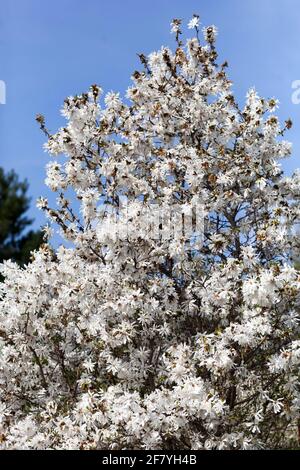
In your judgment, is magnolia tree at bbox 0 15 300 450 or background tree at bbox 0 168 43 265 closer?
magnolia tree at bbox 0 15 300 450

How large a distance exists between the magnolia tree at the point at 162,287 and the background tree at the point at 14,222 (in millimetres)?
19254

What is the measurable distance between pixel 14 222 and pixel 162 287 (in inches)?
926

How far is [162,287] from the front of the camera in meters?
8.20

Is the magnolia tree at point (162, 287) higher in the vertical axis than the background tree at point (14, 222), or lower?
lower

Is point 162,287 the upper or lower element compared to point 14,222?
lower

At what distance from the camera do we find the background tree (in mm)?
29033

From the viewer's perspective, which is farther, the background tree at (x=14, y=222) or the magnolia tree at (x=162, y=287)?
the background tree at (x=14, y=222)

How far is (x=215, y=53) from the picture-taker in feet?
33.8

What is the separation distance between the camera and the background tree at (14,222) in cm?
2903

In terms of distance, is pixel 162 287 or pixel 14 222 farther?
pixel 14 222

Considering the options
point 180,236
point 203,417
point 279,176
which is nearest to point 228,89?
point 279,176

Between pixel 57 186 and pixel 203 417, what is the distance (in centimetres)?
363

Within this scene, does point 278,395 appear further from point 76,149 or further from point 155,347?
point 76,149

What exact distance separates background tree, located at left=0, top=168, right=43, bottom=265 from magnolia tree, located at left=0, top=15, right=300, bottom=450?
19254mm
